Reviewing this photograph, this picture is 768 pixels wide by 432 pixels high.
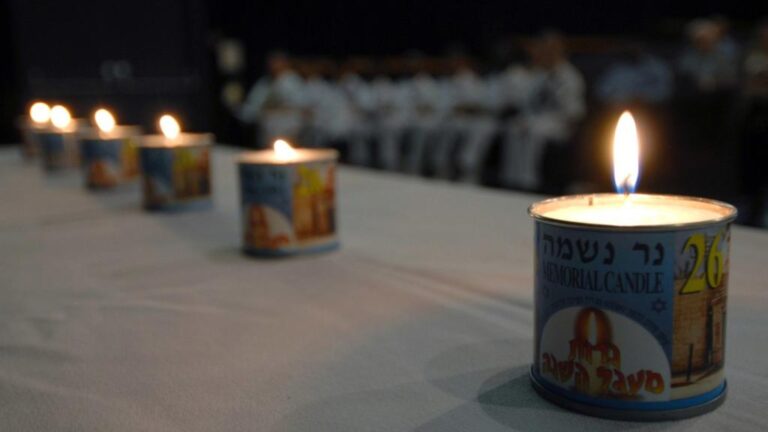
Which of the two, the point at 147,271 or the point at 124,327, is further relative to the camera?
the point at 147,271

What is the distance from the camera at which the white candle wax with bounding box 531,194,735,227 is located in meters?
0.36

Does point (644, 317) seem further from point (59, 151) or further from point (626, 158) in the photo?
point (59, 151)

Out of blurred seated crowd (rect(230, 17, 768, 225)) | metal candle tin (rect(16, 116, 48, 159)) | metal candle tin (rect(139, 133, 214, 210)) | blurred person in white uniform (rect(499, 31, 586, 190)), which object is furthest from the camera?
blurred person in white uniform (rect(499, 31, 586, 190))

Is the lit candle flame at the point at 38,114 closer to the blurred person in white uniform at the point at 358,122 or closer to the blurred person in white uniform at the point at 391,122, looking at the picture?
the blurred person in white uniform at the point at 391,122

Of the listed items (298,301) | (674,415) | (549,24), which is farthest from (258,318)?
(549,24)

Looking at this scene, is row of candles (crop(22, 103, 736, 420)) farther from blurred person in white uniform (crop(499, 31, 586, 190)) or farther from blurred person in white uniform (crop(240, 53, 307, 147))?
blurred person in white uniform (crop(240, 53, 307, 147))

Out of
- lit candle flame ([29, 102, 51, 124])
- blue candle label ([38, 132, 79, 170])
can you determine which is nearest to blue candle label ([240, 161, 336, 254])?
blue candle label ([38, 132, 79, 170])

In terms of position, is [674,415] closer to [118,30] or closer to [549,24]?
[118,30]

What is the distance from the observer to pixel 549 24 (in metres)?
7.28

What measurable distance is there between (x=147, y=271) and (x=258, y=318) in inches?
8.4

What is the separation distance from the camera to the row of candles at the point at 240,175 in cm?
66

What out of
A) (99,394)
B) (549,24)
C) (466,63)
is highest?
(549,24)

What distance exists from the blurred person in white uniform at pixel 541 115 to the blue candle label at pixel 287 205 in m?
3.33

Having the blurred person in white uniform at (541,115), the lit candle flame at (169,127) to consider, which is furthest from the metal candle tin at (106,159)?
the blurred person in white uniform at (541,115)
